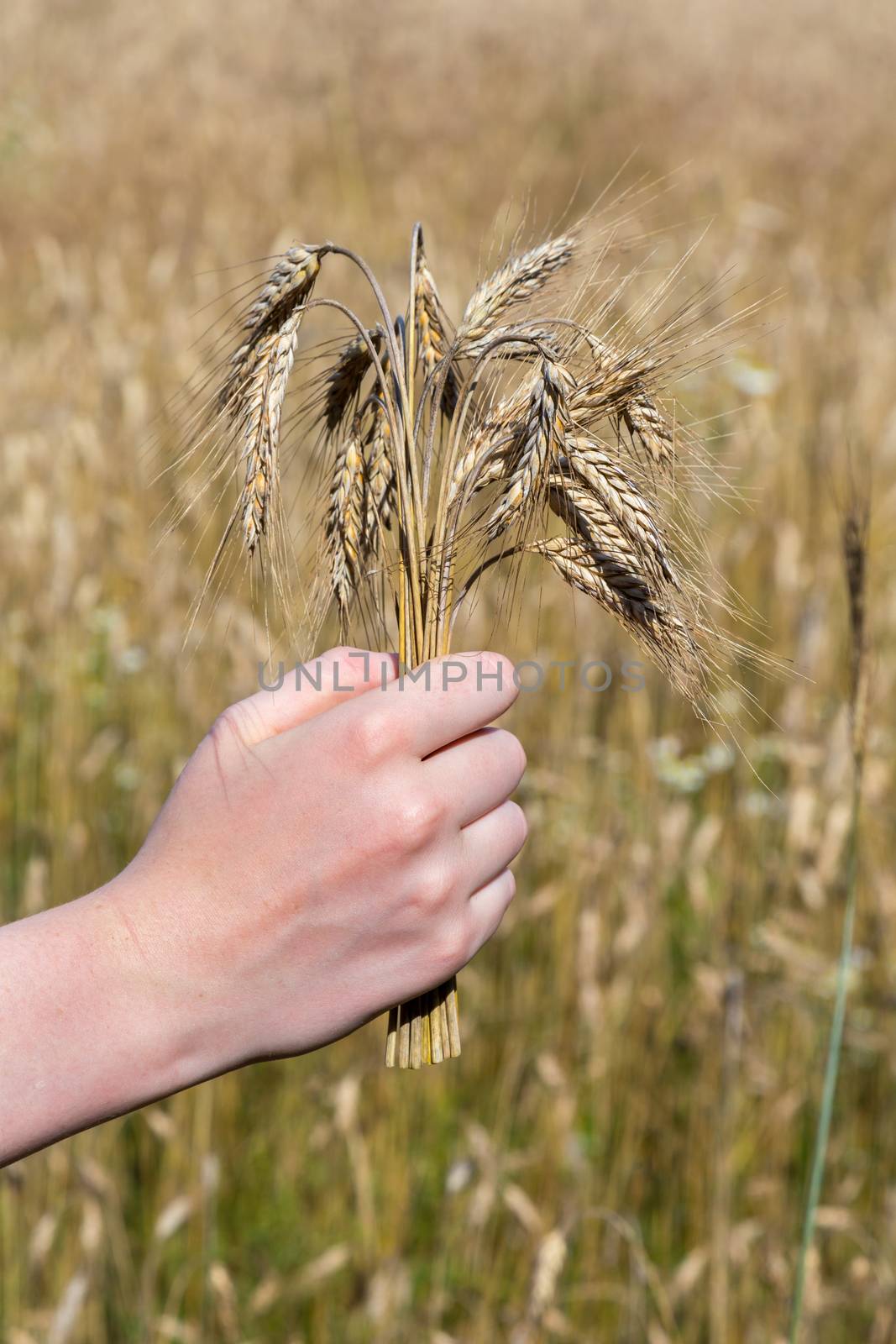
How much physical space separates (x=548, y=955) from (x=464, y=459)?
55.3 inches

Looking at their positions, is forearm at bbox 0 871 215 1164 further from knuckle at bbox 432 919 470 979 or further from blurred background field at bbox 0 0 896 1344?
blurred background field at bbox 0 0 896 1344

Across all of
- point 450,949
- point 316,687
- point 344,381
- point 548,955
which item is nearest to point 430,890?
point 450,949

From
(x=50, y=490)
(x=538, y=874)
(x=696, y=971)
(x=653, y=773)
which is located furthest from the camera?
(x=50, y=490)

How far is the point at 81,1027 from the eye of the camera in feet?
2.51

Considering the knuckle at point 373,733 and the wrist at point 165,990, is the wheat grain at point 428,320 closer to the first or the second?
the knuckle at point 373,733

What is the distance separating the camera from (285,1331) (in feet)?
5.18

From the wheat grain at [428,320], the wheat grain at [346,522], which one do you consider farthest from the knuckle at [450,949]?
the wheat grain at [428,320]

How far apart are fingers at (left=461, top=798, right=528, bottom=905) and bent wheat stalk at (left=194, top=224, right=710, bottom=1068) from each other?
9cm

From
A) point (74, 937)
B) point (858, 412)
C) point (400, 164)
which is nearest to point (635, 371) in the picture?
point (74, 937)

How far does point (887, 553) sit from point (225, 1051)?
2.60 metres

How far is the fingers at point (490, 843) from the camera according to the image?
2.80 ft

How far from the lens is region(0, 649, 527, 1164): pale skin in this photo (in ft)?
2.52

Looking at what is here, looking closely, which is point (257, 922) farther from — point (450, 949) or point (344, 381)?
point (344, 381)

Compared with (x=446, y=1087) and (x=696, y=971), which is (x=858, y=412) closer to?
(x=696, y=971)
